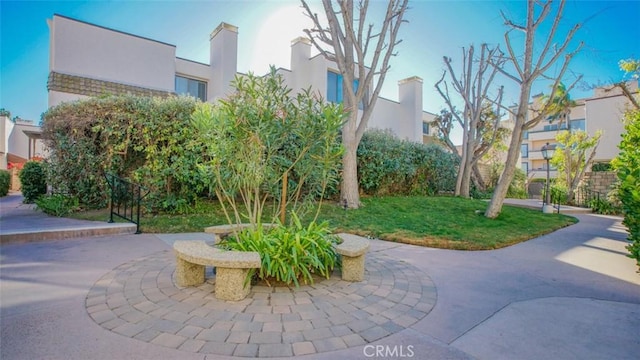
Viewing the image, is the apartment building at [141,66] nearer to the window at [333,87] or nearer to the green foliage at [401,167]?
the window at [333,87]

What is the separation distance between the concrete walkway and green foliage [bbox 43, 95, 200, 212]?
2.90m

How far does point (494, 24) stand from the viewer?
910 cm

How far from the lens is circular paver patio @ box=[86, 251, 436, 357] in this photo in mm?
2049

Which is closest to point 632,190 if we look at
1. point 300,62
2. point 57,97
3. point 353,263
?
point 353,263

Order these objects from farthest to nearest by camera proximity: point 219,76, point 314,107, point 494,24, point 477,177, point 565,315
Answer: point 477,177 → point 219,76 → point 494,24 → point 314,107 → point 565,315

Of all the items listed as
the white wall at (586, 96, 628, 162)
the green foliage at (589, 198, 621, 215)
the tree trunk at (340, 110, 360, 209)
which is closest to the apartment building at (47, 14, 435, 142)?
the tree trunk at (340, 110, 360, 209)

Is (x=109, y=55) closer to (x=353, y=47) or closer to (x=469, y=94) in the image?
(x=353, y=47)

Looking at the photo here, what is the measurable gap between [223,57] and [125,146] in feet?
24.5

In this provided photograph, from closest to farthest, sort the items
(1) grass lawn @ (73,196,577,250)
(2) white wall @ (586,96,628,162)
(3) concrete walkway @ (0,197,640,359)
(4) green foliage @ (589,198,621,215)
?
(3) concrete walkway @ (0,197,640,359)
(1) grass lawn @ (73,196,577,250)
(4) green foliage @ (589,198,621,215)
(2) white wall @ (586,96,628,162)

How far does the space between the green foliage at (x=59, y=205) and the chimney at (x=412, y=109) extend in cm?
1591

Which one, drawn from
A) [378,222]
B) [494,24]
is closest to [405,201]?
[378,222]

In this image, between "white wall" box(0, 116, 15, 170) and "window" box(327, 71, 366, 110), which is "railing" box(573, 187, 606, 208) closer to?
"window" box(327, 71, 366, 110)

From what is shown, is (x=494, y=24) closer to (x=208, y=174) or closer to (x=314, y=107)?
(x=314, y=107)

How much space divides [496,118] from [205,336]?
16.6 m
